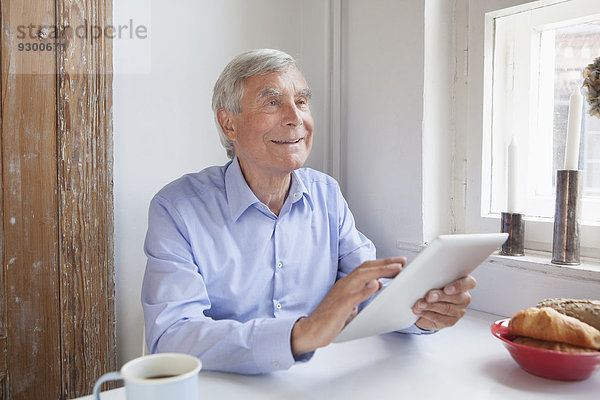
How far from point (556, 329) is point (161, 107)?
1.29 m

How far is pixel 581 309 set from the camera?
0.95 m

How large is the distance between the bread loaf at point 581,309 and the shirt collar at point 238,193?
27.3 inches

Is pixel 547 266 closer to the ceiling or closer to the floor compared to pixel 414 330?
closer to the ceiling

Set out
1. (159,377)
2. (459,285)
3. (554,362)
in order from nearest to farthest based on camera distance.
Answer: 1. (159,377)
2. (554,362)
3. (459,285)

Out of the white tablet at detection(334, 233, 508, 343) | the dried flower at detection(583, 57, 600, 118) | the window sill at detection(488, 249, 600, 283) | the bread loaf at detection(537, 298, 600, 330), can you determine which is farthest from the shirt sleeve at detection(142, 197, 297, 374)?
the dried flower at detection(583, 57, 600, 118)

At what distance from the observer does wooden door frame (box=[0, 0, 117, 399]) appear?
1.33m

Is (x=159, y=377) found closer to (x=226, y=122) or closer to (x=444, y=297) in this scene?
(x=444, y=297)

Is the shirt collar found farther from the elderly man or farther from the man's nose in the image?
the man's nose

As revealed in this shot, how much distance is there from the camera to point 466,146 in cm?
161

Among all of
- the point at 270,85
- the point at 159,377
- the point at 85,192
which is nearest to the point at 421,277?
the point at 159,377

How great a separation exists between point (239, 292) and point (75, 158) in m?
0.62

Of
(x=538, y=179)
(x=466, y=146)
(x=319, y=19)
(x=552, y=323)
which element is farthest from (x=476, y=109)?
(x=552, y=323)

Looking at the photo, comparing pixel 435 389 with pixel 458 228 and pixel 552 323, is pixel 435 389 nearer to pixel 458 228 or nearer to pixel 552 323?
pixel 552 323

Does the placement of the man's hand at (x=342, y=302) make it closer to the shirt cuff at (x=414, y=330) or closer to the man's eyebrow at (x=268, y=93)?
the shirt cuff at (x=414, y=330)
